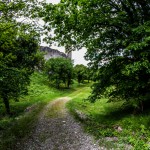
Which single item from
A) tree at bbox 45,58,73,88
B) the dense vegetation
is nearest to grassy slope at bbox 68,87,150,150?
the dense vegetation

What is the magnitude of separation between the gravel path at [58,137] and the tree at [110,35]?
14.1 ft

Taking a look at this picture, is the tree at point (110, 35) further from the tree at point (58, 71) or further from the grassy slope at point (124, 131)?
the tree at point (58, 71)

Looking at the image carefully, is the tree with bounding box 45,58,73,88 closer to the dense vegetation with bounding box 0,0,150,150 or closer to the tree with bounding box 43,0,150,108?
the dense vegetation with bounding box 0,0,150,150

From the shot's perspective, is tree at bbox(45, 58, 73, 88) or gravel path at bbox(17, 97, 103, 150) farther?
tree at bbox(45, 58, 73, 88)

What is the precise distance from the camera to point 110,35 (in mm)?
25031

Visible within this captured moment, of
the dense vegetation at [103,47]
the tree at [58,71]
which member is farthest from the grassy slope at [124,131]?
the tree at [58,71]

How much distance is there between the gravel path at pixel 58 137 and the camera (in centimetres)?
1884

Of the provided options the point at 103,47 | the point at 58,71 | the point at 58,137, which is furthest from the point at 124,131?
the point at 58,71

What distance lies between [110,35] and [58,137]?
35.4ft

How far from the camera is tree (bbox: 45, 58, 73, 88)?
77000 millimetres

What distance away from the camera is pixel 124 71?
21328 mm

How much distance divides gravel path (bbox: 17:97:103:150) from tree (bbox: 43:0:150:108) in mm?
4287

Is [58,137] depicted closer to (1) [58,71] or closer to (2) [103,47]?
(2) [103,47]

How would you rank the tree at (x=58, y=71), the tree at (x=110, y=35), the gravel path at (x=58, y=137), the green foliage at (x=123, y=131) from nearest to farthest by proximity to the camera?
1. the green foliage at (x=123, y=131)
2. the gravel path at (x=58, y=137)
3. the tree at (x=110, y=35)
4. the tree at (x=58, y=71)
